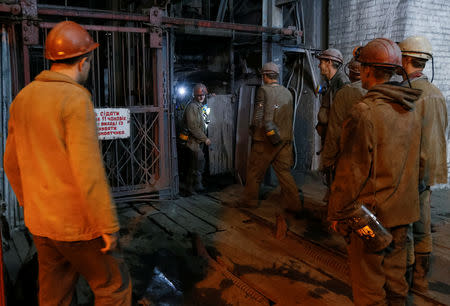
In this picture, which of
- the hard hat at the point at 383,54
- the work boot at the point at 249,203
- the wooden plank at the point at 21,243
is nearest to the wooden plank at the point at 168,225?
the work boot at the point at 249,203

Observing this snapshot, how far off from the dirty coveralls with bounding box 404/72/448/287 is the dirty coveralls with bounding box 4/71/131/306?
2.77m

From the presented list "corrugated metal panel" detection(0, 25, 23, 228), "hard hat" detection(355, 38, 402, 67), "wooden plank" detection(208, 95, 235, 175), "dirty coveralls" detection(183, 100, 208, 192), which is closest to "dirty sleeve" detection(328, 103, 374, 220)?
"hard hat" detection(355, 38, 402, 67)

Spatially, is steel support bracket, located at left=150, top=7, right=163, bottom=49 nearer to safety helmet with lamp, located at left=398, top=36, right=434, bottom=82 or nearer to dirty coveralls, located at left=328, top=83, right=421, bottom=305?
safety helmet with lamp, located at left=398, top=36, right=434, bottom=82

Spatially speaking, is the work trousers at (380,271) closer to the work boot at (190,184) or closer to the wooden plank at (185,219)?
the wooden plank at (185,219)

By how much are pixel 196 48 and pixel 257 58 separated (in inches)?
84.3

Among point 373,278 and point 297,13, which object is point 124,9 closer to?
point 297,13

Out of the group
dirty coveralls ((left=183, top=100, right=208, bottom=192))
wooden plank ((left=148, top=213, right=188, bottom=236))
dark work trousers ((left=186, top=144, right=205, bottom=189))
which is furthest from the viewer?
dark work trousers ((left=186, top=144, right=205, bottom=189))

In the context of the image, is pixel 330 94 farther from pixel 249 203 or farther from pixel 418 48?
pixel 249 203

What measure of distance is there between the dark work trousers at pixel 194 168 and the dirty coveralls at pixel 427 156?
461cm

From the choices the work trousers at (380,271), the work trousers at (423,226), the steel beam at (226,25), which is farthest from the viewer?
the steel beam at (226,25)

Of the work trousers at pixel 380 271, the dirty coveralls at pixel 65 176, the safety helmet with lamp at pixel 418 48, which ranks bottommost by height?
the work trousers at pixel 380 271

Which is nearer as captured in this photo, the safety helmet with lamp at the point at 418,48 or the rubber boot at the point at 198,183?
the safety helmet with lamp at the point at 418,48

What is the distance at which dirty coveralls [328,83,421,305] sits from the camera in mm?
2820

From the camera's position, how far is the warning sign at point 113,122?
643 cm
